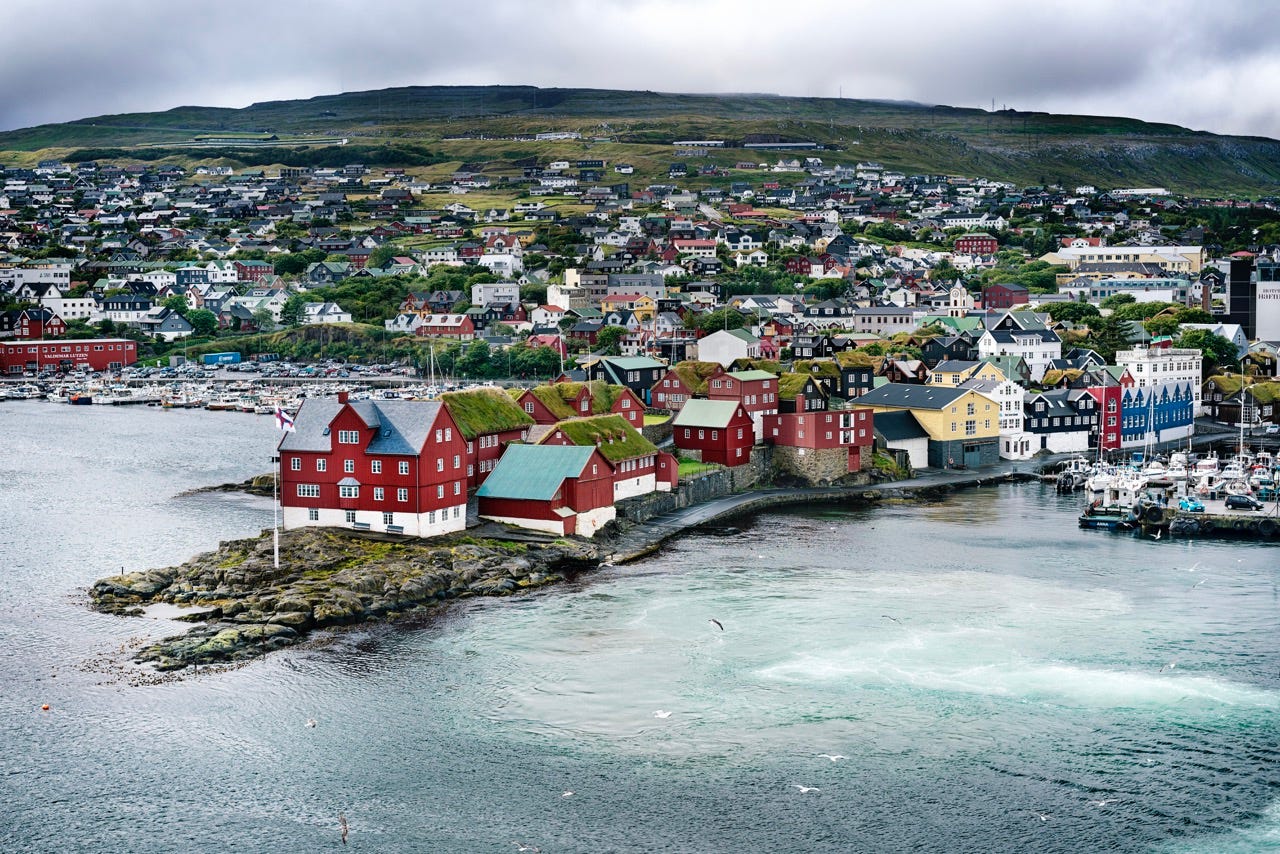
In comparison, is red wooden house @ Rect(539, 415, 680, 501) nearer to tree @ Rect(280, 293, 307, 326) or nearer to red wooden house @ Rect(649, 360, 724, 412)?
red wooden house @ Rect(649, 360, 724, 412)

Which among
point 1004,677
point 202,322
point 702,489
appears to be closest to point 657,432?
point 702,489

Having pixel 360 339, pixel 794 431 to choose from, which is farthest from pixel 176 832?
pixel 360 339

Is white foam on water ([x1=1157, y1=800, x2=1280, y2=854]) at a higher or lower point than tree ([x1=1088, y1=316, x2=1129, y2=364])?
lower

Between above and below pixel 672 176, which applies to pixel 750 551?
below

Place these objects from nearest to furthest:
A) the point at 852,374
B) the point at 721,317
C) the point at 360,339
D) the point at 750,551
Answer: the point at 750,551
the point at 852,374
the point at 721,317
the point at 360,339

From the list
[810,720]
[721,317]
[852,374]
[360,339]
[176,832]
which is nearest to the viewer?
[176,832]

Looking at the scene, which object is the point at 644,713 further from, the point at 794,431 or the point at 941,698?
the point at 794,431

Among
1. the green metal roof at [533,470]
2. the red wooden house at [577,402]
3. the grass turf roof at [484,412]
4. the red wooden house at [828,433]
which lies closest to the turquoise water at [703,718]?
the green metal roof at [533,470]

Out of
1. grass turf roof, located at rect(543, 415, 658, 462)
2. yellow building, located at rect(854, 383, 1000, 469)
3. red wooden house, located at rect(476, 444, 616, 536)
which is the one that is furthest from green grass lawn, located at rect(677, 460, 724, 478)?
yellow building, located at rect(854, 383, 1000, 469)
